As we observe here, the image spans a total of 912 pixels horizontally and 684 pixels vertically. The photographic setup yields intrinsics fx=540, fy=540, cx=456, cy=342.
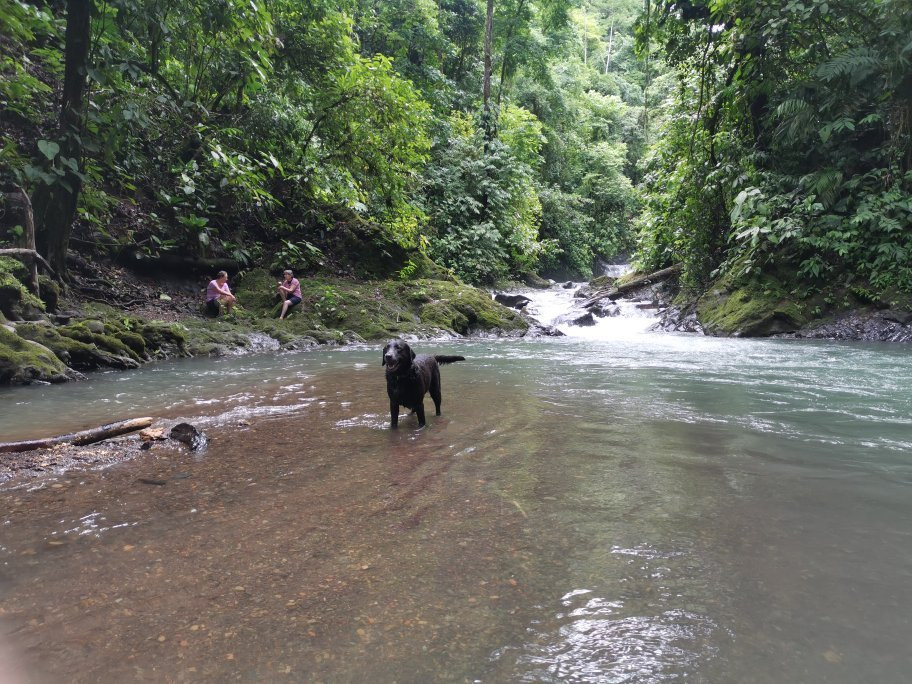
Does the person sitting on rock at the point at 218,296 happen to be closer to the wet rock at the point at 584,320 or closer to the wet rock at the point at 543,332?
the wet rock at the point at 543,332

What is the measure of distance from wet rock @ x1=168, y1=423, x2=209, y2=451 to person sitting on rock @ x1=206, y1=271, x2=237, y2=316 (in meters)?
8.56

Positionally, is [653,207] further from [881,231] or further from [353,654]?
[353,654]

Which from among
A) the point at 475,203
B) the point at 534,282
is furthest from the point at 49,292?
the point at 534,282

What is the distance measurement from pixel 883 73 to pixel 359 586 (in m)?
15.8

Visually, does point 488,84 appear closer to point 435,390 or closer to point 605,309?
point 605,309

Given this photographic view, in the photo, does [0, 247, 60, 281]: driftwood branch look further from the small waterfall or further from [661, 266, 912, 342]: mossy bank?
[661, 266, 912, 342]: mossy bank

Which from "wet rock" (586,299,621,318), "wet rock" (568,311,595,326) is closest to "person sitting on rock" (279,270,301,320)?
"wet rock" (568,311,595,326)

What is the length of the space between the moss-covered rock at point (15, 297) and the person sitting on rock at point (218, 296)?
396 centimetres

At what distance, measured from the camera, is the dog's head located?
15.6ft

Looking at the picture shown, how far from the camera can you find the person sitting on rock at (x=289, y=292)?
12922 millimetres

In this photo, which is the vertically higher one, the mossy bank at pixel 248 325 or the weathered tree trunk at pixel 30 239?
the weathered tree trunk at pixel 30 239

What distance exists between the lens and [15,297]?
7832mm

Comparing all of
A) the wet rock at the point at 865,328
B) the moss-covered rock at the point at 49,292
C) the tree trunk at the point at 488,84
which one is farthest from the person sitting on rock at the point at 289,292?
the tree trunk at the point at 488,84

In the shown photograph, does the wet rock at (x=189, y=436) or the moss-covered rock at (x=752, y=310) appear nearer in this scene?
the wet rock at (x=189, y=436)
